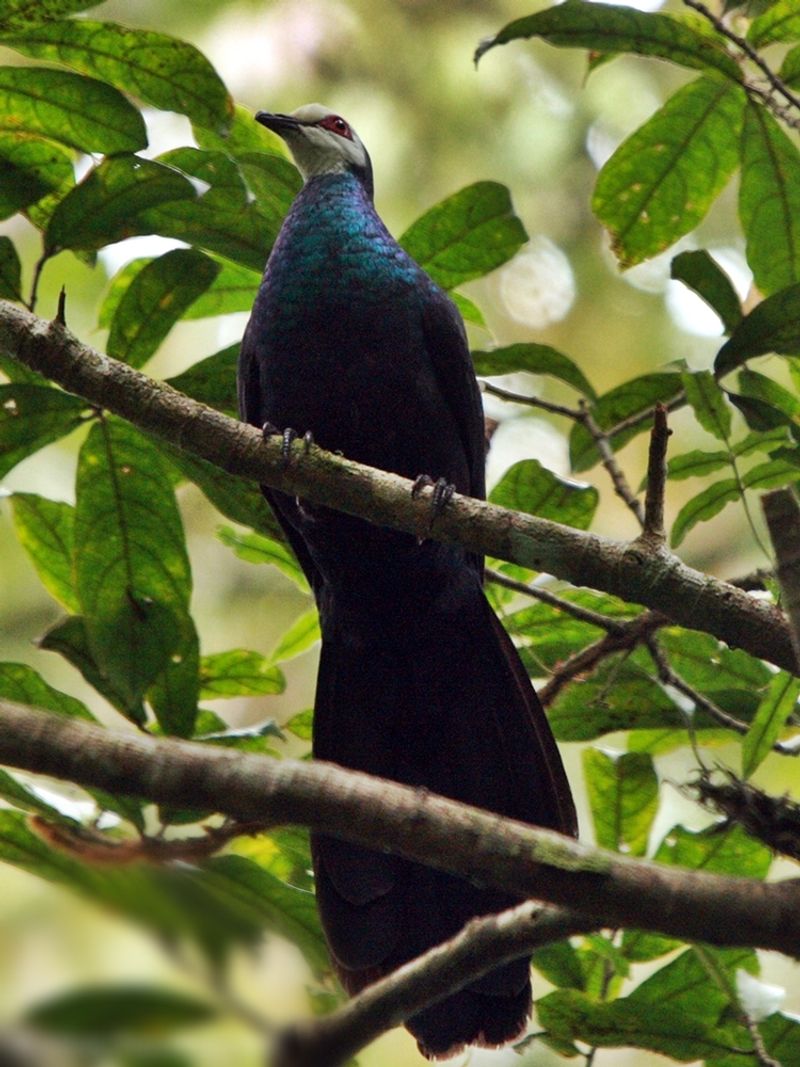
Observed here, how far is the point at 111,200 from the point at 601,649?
163 centimetres

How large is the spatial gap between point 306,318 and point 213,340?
4.03m

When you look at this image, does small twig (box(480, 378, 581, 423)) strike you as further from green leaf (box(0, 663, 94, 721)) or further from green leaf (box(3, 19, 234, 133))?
green leaf (box(0, 663, 94, 721))

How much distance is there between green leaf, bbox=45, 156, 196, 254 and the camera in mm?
3037

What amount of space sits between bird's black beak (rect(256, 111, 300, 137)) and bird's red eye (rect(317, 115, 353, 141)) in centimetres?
14

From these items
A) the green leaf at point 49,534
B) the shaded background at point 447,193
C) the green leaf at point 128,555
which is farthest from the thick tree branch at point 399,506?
the shaded background at point 447,193

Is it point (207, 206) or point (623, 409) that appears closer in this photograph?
point (207, 206)

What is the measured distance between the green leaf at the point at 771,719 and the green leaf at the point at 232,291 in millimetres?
2033

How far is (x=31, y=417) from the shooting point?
3150 mm

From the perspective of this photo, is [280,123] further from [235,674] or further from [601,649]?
[601,649]

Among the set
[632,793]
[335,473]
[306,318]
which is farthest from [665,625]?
[306,318]

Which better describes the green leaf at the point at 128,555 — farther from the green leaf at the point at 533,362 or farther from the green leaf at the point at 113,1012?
the green leaf at the point at 113,1012

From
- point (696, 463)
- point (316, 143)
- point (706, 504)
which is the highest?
point (316, 143)

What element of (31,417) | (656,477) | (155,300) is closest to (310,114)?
(155,300)

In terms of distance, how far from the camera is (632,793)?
333cm
